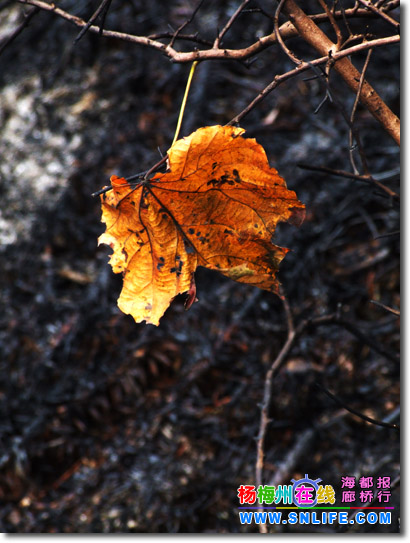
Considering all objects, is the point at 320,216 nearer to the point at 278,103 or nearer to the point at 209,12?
the point at 278,103

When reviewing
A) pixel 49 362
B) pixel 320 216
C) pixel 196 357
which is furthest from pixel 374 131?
pixel 49 362

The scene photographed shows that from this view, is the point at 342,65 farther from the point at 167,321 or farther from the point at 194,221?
the point at 167,321
